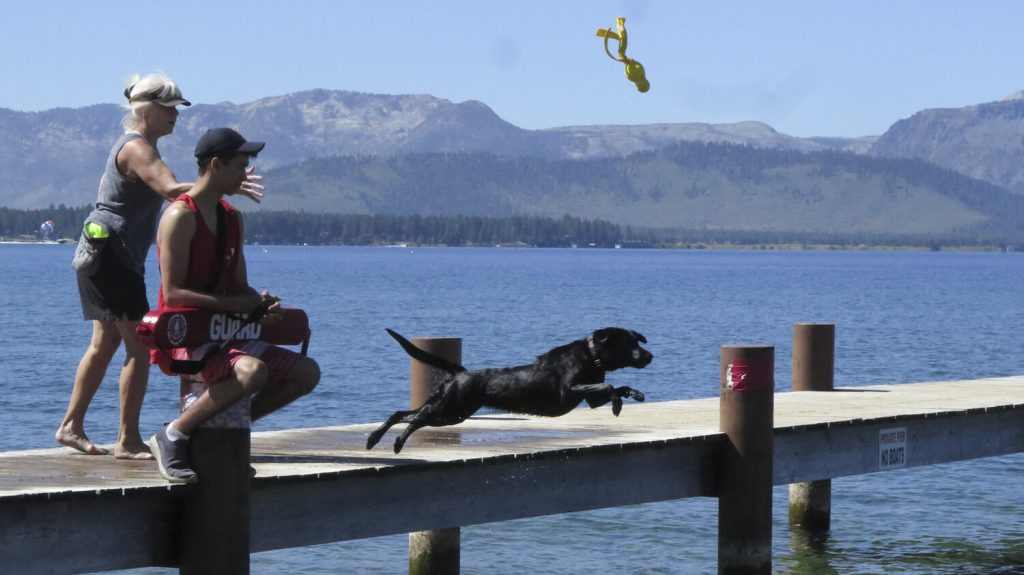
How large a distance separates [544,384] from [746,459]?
1.38m

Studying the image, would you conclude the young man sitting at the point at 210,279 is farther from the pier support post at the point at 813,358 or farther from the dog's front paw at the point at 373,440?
the pier support post at the point at 813,358

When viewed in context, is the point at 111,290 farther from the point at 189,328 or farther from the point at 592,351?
the point at 592,351

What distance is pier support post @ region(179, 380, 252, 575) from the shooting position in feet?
23.1

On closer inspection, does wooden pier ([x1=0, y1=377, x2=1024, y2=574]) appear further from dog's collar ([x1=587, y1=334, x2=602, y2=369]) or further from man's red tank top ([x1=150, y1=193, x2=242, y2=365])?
man's red tank top ([x1=150, y1=193, x2=242, y2=365])

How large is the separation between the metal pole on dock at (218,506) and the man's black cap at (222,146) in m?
1.28

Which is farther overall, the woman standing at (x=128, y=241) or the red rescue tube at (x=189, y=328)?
the woman standing at (x=128, y=241)

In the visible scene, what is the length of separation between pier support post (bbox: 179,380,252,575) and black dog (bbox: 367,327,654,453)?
262 cm

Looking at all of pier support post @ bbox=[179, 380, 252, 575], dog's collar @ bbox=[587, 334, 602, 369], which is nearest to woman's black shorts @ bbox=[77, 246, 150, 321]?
pier support post @ bbox=[179, 380, 252, 575]

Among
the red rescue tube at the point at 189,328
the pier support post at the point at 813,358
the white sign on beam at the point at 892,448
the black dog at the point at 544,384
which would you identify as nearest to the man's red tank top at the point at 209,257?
the red rescue tube at the point at 189,328

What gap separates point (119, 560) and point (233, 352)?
42.1 inches

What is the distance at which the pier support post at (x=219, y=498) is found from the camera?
23.1 ft

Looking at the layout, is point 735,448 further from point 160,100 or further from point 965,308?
point 965,308

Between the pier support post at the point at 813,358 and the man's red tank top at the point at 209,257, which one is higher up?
the man's red tank top at the point at 209,257

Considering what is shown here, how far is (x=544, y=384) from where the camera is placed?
9875 mm
